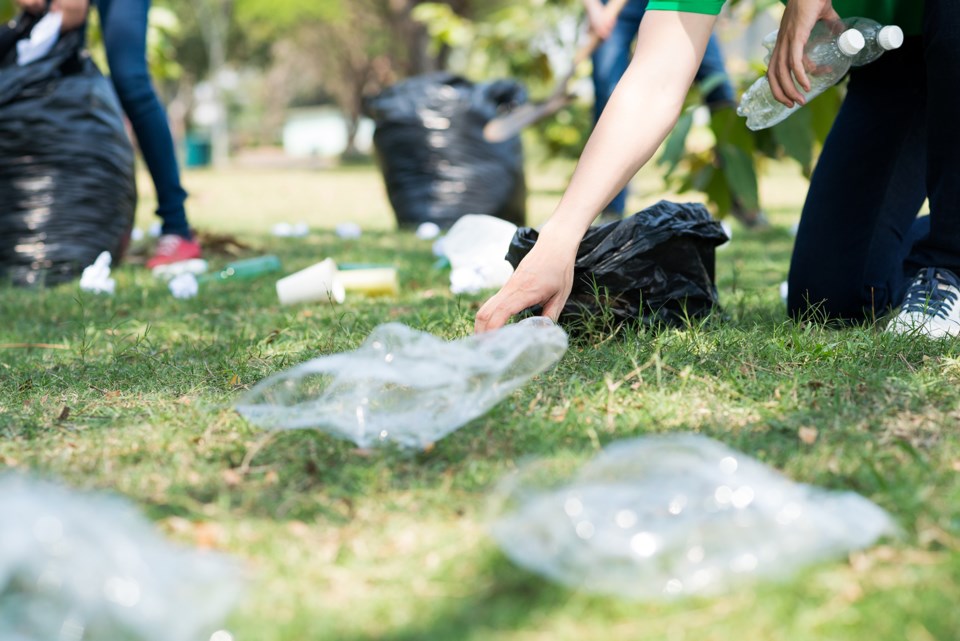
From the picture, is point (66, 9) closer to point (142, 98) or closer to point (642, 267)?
point (142, 98)

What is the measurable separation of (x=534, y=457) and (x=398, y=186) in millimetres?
4066

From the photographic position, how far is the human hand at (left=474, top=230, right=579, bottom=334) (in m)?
1.77

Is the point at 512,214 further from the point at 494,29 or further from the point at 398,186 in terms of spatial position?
the point at 494,29

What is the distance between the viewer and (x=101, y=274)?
326 centimetres

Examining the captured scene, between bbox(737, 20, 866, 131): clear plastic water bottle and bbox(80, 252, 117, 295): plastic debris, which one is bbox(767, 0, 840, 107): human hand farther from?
bbox(80, 252, 117, 295): plastic debris

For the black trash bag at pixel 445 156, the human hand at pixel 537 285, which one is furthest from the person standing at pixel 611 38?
the human hand at pixel 537 285

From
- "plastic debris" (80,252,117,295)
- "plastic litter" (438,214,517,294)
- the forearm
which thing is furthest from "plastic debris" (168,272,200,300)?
the forearm

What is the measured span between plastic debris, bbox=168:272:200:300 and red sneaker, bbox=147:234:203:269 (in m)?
0.64

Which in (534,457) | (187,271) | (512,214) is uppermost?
(534,457)

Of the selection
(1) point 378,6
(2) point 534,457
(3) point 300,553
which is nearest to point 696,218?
(2) point 534,457

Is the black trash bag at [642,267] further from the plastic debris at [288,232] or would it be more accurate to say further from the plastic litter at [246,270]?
the plastic debris at [288,232]

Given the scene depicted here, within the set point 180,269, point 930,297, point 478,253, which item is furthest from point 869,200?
point 180,269

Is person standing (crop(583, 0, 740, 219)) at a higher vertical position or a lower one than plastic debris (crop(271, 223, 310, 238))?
higher

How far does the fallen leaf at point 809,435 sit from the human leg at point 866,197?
2.83 ft
